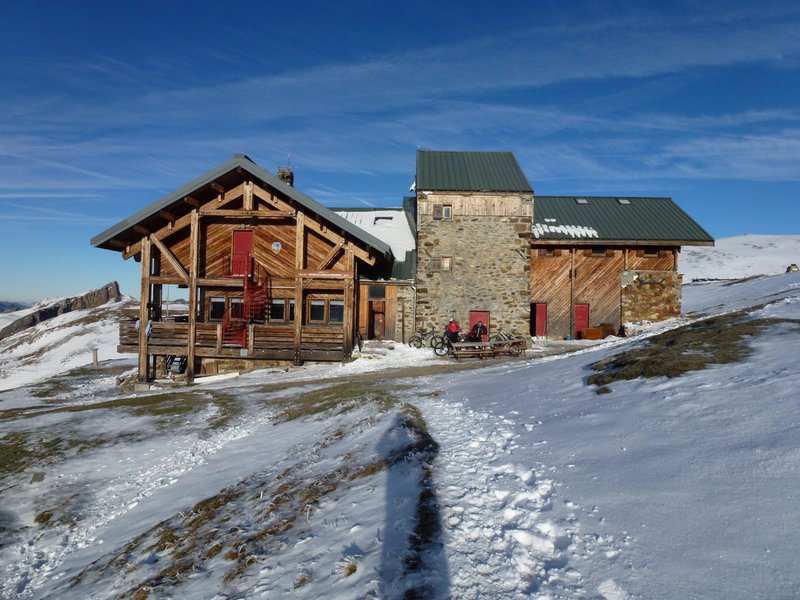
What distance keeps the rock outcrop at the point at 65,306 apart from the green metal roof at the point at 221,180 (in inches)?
2098

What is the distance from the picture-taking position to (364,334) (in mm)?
26500

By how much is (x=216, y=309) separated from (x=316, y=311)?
188 inches

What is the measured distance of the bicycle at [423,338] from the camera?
26.0 metres

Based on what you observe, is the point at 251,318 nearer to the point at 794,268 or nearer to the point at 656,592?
the point at 656,592

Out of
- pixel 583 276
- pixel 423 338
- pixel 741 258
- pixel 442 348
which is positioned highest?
pixel 741 258

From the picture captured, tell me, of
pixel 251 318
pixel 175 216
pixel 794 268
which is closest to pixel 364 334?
pixel 251 318

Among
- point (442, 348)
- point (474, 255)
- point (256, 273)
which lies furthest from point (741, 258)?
point (256, 273)

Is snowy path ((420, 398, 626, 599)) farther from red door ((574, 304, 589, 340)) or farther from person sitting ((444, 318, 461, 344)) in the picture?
red door ((574, 304, 589, 340))

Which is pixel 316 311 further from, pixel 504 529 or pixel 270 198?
pixel 504 529

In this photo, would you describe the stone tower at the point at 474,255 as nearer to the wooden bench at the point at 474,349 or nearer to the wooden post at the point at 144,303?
the wooden bench at the point at 474,349

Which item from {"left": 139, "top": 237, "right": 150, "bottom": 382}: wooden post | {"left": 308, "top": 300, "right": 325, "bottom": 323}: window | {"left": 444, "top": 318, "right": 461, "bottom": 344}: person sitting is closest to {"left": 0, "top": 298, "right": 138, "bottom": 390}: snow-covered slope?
{"left": 139, "top": 237, "right": 150, "bottom": 382}: wooden post

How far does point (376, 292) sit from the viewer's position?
26828 millimetres

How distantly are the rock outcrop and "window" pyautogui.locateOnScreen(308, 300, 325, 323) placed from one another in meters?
55.9

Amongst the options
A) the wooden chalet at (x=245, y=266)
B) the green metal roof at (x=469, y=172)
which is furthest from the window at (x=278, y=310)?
the green metal roof at (x=469, y=172)
